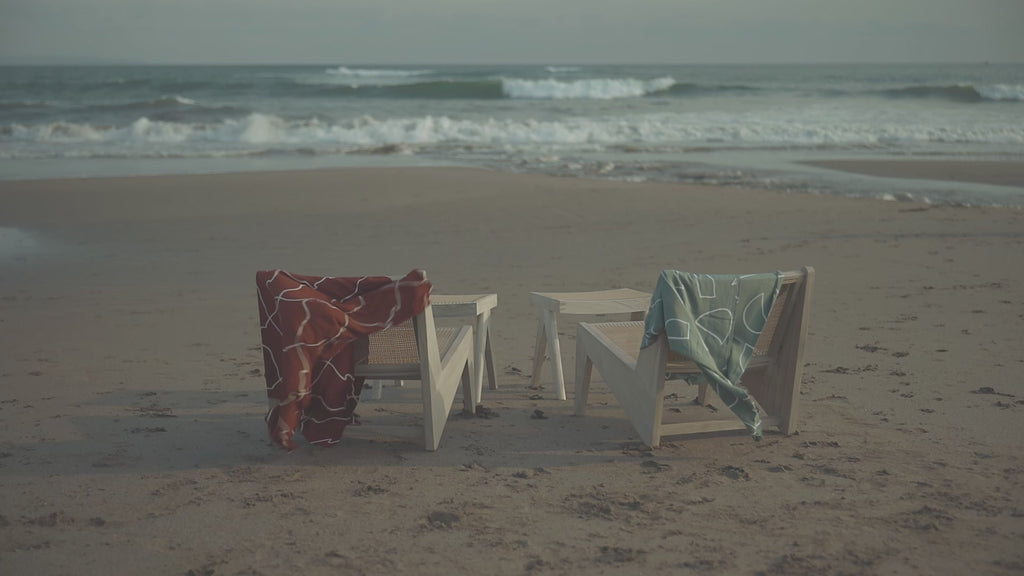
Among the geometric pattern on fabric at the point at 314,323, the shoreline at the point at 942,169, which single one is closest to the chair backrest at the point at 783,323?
the geometric pattern on fabric at the point at 314,323

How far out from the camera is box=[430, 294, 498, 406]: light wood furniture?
14.1ft

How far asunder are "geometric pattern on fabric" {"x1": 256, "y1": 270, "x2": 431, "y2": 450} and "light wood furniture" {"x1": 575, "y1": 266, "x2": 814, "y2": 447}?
965mm

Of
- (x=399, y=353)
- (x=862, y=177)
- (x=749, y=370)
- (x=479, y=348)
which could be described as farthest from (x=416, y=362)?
(x=862, y=177)

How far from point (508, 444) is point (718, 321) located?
3.52 feet

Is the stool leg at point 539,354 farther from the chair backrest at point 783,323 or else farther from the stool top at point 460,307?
the chair backrest at point 783,323

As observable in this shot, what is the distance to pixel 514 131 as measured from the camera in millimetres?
21094

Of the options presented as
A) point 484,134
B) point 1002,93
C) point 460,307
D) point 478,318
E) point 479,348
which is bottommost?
point 479,348

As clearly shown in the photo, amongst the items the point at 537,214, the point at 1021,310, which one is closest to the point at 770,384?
the point at 1021,310

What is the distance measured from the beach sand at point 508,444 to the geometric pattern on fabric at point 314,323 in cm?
31

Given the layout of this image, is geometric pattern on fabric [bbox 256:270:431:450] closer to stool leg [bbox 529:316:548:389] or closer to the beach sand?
the beach sand

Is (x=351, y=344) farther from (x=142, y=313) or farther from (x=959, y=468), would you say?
(x=142, y=313)

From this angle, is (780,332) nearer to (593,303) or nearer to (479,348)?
(593,303)

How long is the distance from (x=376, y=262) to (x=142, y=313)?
2.20 meters

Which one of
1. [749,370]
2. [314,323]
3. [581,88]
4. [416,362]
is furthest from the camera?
[581,88]
